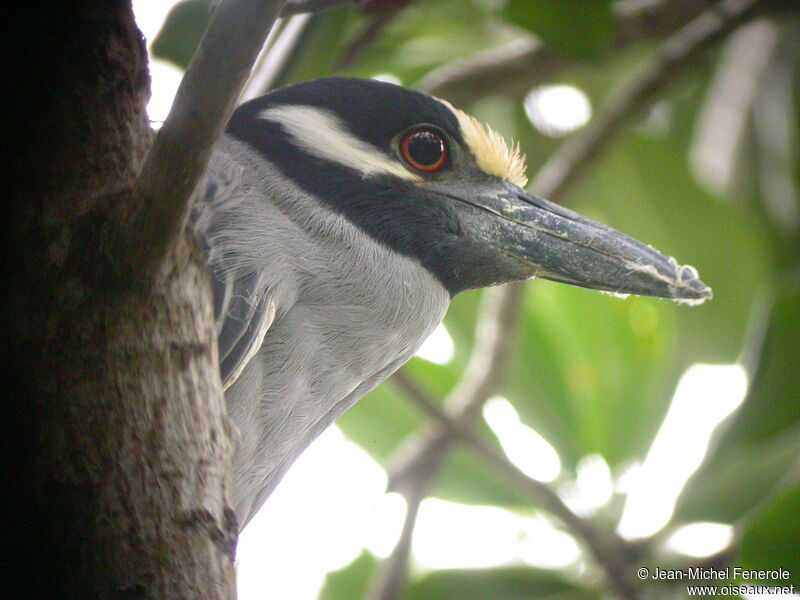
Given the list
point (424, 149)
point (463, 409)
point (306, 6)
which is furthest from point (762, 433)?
point (306, 6)

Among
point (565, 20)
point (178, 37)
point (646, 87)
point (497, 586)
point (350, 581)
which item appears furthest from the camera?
point (350, 581)

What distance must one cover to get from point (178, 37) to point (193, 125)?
2.42 m

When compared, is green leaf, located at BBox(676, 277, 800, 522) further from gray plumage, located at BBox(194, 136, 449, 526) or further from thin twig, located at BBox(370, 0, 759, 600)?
gray plumage, located at BBox(194, 136, 449, 526)

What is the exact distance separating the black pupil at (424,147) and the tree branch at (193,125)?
129cm

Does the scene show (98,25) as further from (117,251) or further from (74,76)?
(117,251)

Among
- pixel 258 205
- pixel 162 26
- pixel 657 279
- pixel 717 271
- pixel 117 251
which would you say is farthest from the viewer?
pixel 717 271

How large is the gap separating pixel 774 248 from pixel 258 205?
2.99 meters

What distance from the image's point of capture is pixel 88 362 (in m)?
1.55

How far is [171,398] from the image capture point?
160 centimetres

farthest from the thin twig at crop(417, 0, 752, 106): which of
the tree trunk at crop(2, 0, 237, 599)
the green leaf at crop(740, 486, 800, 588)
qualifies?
the tree trunk at crop(2, 0, 237, 599)

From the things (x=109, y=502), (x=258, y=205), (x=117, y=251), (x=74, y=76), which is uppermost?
(x=258, y=205)

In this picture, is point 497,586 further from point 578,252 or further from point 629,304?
point 578,252

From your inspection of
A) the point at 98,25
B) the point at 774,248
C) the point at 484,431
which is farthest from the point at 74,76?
the point at 774,248

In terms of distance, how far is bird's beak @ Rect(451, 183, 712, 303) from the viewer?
8.66 feet
